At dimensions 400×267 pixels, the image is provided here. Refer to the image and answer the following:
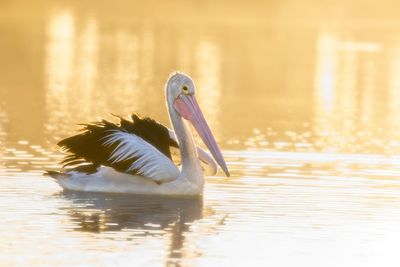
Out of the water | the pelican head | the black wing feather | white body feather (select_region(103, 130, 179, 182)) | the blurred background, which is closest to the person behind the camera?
the water

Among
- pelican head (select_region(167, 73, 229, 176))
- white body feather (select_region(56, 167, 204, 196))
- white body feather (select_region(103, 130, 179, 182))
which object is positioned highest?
pelican head (select_region(167, 73, 229, 176))

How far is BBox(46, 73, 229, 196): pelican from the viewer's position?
11328mm

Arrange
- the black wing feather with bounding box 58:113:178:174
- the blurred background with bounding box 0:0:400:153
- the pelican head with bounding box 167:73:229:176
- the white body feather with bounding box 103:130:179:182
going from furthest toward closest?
1. the blurred background with bounding box 0:0:400:153
2. the pelican head with bounding box 167:73:229:176
3. the black wing feather with bounding box 58:113:178:174
4. the white body feather with bounding box 103:130:179:182

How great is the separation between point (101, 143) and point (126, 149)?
0.67ft

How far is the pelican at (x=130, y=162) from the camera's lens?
37.2ft

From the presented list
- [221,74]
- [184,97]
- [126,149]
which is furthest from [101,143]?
[221,74]

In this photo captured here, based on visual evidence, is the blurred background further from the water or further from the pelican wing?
the pelican wing

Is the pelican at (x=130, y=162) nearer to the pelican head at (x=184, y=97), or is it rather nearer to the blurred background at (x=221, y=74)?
the pelican head at (x=184, y=97)

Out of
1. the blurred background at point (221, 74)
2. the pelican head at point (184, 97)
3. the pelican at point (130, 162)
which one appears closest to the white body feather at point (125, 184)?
the pelican at point (130, 162)

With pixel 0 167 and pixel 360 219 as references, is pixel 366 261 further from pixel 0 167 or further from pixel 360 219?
pixel 0 167

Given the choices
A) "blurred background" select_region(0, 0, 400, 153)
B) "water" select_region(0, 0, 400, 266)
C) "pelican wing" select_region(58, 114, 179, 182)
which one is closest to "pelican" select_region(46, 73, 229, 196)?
"pelican wing" select_region(58, 114, 179, 182)

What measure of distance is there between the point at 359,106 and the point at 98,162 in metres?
9.63

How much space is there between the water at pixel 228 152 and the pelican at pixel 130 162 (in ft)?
0.40

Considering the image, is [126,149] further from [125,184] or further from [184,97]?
[184,97]
